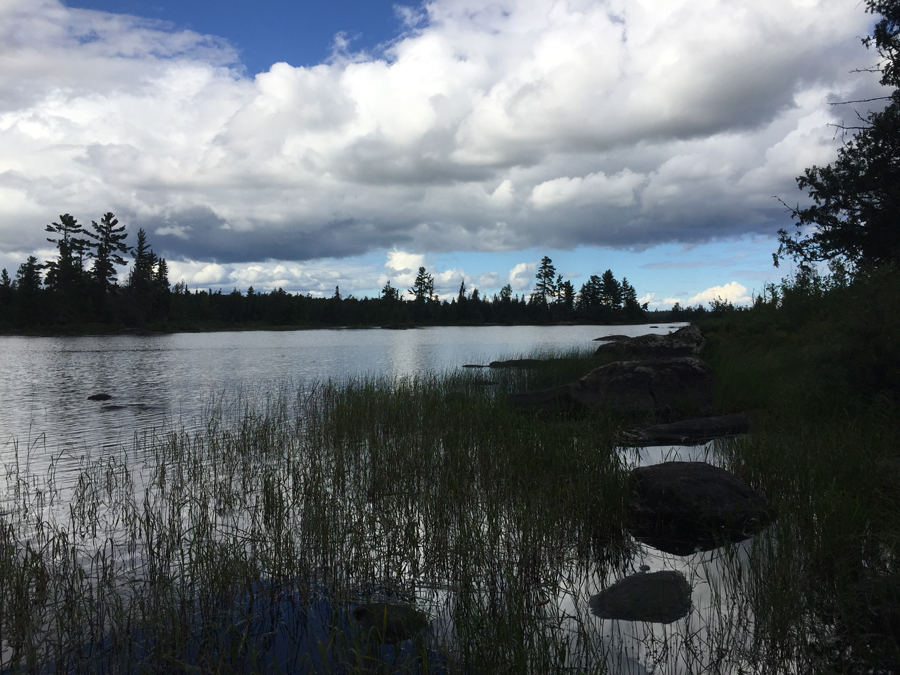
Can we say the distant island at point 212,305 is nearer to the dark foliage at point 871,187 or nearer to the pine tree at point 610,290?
the pine tree at point 610,290

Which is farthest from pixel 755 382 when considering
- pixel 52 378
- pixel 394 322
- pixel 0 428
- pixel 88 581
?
pixel 394 322

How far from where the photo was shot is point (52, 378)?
26078mm

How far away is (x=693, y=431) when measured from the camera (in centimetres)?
1166

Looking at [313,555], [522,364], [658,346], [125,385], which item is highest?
[658,346]

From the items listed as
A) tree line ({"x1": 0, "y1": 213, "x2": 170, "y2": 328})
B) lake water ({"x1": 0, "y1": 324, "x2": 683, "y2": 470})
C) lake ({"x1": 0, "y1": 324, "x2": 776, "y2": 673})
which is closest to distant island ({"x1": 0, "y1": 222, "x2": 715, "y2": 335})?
tree line ({"x1": 0, "y1": 213, "x2": 170, "y2": 328})

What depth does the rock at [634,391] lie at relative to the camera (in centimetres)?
1377

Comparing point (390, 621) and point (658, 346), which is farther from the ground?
point (658, 346)

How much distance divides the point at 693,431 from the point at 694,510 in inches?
230

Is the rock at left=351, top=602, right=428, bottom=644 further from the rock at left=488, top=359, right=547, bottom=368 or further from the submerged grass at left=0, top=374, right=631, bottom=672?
the rock at left=488, top=359, right=547, bottom=368

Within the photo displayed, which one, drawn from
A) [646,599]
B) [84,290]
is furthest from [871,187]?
[84,290]

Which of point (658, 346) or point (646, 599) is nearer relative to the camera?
point (646, 599)

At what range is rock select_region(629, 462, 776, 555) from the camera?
6.08 meters

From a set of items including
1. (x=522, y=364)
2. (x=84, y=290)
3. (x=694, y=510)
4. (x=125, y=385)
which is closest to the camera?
(x=694, y=510)

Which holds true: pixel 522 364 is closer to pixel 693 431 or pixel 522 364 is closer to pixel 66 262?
pixel 693 431
